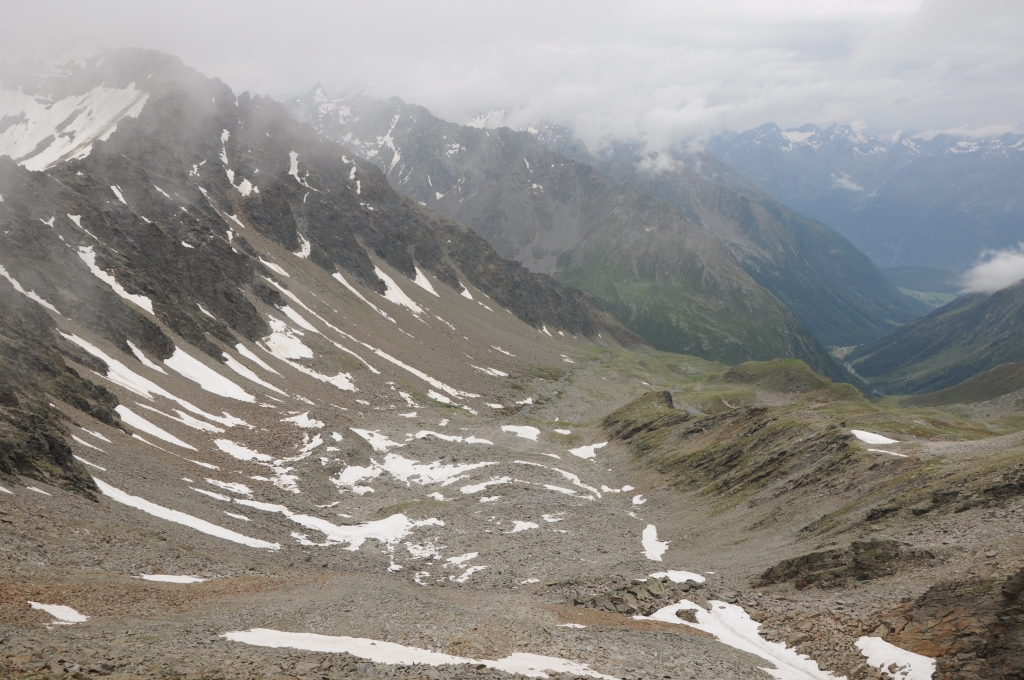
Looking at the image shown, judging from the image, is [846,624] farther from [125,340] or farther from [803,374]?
[803,374]

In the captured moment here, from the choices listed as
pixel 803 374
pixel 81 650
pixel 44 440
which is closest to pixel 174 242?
pixel 44 440

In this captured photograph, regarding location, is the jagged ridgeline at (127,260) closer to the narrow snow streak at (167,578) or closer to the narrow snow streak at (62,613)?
the narrow snow streak at (167,578)

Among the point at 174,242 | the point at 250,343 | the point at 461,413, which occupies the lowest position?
the point at 461,413

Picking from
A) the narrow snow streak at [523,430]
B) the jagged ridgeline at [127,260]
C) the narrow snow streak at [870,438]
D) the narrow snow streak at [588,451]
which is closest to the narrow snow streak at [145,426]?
the jagged ridgeline at [127,260]

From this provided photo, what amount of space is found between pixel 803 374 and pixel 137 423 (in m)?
157

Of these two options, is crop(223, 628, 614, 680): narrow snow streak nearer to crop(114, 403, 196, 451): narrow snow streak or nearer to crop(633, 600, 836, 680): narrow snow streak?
crop(633, 600, 836, 680): narrow snow streak

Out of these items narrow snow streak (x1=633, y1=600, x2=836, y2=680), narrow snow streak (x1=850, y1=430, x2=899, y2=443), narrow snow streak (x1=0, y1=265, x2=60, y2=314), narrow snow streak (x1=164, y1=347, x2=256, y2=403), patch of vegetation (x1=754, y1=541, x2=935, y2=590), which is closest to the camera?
narrow snow streak (x1=633, y1=600, x2=836, y2=680)

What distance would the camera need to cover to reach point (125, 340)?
96625 millimetres

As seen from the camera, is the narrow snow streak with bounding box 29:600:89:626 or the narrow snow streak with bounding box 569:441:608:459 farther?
the narrow snow streak with bounding box 569:441:608:459

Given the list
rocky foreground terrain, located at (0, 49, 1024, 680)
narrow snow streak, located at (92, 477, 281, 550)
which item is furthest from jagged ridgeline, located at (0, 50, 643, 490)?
narrow snow streak, located at (92, 477, 281, 550)

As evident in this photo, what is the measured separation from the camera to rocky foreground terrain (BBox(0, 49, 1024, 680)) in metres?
27.4

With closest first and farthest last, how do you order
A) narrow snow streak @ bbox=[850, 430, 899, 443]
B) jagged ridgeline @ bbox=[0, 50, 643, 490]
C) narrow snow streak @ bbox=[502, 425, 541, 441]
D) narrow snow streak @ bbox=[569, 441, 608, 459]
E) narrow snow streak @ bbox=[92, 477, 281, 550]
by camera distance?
narrow snow streak @ bbox=[92, 477, 281, 550], jagged ridgeline @ bbox=[0, 50, 643, 490], narrow snow streak @ bbox=[850, 430, 899, 443], narrow snow streak @ bbox=[569, 441, 608, 459], narrow snow streak @ bbox=[502, 425, 541, 441]

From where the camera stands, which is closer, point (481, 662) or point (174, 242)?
point (481, 662)

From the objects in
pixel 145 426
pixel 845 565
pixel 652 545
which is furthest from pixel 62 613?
pixel 145 426
